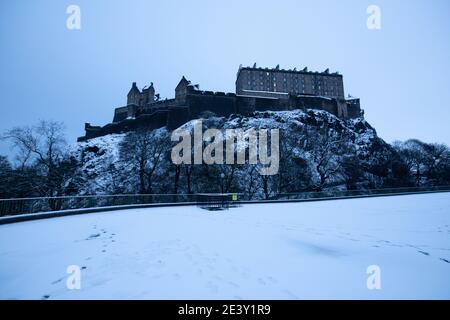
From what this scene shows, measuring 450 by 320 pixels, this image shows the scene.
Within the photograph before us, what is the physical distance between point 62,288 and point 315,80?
85.0 meters

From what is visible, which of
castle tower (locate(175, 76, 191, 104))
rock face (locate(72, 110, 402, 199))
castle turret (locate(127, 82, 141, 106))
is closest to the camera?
rock face (locate(72, 110, 402, 199))

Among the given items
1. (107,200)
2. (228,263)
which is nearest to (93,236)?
(228,263)

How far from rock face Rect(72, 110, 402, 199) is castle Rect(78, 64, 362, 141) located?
3.88 m

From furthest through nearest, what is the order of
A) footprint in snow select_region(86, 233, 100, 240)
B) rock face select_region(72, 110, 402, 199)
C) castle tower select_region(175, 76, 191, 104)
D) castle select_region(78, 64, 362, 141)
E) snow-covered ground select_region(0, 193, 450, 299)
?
castle tower select_region(175, 76, 191, 104), castle select_region(78, 64, 362, 141), rock face select_region(72, 110, 402, 199), footprint in snow select_region(86, 233, 100, 240), snow-covered ground select_region(0, 193, 450, 299)

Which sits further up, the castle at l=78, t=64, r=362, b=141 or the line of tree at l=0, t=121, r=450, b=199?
the castle at l=78, t=64, r=362, b=141

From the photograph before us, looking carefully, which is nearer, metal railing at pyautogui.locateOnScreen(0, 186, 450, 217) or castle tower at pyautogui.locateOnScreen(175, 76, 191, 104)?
metal railing at pyautogui.locateOnScreen(0, 186, 450, 217)

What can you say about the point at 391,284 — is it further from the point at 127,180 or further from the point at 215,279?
the point at 127,180

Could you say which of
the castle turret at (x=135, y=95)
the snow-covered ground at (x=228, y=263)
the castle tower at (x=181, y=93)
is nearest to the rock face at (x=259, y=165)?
the castle tower at (x=181, y=93)

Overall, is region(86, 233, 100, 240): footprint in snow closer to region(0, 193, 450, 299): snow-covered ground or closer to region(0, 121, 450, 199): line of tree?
region(0, 193, 450, 299): snow-covered ground

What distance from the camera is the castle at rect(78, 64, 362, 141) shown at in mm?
52156

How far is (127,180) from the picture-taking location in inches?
1432

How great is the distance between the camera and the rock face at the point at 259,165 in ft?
93.1

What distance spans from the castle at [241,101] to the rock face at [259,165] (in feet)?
12.7

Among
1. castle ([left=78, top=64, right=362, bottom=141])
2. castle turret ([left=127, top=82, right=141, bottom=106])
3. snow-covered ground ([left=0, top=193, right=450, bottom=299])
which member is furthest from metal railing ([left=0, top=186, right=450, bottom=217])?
castle turret ([left=127, top=82, right=141, bottom=106])
